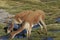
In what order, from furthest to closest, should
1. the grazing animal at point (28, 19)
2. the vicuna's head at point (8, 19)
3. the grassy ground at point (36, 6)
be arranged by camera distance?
1. the grassy ground at point (36, 6)
2. the vicuna's head at point (8, 19)
3. the grazing animal at point (28, 19)

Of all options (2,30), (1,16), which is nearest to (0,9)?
(1,16)

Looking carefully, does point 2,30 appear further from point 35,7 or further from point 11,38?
point 35,7

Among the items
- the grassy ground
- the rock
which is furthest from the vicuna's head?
the grassy ground

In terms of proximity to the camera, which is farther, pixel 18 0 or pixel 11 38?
pixel 18 0

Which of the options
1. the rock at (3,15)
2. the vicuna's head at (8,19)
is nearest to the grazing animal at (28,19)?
the vicuna's head at (8,19)

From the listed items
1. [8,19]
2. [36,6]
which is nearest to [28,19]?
[8,19]

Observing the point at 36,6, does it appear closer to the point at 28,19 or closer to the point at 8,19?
the point at 8,19

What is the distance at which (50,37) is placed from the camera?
5.76m

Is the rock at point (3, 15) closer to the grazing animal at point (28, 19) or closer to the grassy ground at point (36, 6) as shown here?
the grassy ground at point (36, 6)

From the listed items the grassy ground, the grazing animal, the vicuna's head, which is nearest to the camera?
the grazing animal

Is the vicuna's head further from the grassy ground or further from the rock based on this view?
the grassy ground

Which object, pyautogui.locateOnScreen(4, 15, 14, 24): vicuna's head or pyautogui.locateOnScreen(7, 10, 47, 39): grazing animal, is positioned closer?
pyautogui.locateOnScreen(7, 10, 47, 39): grazing animal

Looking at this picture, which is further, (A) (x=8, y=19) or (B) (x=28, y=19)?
(A) (x=8, y=19)

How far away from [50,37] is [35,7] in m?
1.26
